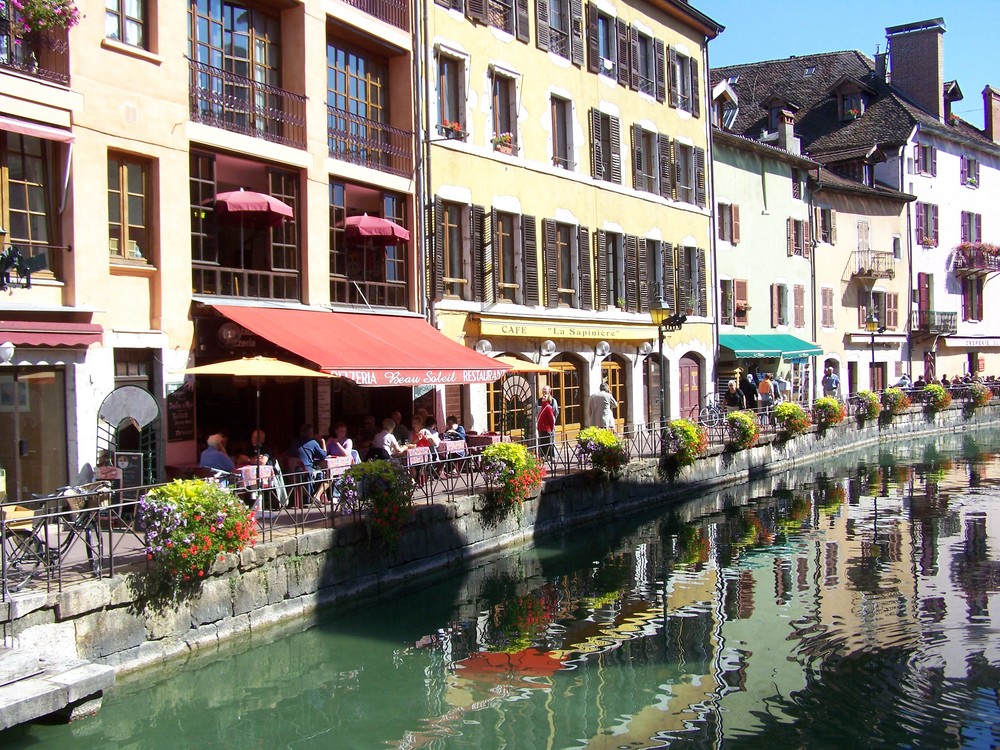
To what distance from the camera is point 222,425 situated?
626 inches

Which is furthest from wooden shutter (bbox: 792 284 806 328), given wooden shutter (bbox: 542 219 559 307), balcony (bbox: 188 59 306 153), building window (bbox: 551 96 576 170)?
balcony (bbox: 188 59 306 153)

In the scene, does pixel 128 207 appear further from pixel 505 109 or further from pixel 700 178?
pixel 700 178

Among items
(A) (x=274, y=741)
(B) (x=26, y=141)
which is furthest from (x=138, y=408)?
(A) (x=274, y=741)

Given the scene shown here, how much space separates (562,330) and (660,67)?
9.32 m

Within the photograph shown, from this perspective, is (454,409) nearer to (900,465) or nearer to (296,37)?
(296,37)

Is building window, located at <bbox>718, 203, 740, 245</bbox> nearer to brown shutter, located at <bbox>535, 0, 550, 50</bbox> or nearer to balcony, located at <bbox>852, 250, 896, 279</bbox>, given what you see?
balcony, located at <bbox>852, 250, 896, 279</bbox>

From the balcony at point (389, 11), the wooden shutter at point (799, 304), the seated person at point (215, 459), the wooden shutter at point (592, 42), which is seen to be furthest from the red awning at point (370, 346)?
the wooden shutter at point (799, 304)

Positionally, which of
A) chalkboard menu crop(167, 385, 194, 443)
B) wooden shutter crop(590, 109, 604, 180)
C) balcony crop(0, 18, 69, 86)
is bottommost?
chalkboard menu crop(167, 385, 194, 443)

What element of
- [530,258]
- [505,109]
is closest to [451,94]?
[505,109]

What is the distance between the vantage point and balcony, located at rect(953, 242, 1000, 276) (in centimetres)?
4750

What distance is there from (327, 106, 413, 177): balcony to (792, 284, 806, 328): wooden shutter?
2096 centimetres

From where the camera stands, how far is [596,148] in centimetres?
2592

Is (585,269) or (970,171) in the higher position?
(970,171)

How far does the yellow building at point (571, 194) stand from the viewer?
21.3m
